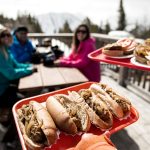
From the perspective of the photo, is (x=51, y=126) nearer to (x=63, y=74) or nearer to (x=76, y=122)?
(x=76, y=122)

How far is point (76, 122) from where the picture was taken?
46.1 inches

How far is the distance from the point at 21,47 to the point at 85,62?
1.30 m

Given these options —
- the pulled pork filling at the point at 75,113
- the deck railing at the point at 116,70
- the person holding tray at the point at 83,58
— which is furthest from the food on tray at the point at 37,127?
the deck railing at the point at 116,70

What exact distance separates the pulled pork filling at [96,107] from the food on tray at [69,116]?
7cm

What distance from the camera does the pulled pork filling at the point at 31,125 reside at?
1076 mm

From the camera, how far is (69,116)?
1163 millimetres

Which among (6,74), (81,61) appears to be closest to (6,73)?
(6,74)

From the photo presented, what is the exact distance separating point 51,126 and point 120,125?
13.9 inches

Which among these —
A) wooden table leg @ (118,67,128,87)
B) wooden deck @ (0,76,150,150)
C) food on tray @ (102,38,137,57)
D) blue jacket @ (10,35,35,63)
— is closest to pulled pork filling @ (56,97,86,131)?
food on tray @ (102,38,137,57)

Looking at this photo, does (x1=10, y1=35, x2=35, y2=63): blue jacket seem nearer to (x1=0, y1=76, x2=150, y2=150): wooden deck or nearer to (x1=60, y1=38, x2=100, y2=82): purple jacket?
(x1=60, y1=38, x2=100, y2=82): purple jacket

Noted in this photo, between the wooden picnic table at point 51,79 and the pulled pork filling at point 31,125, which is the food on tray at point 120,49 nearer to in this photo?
the pulled pork filling at point 31,125

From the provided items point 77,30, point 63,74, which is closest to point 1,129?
point 63,74

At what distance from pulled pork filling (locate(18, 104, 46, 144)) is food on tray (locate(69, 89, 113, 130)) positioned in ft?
0.84

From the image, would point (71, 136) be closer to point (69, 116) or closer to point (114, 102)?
point (69, 116)
